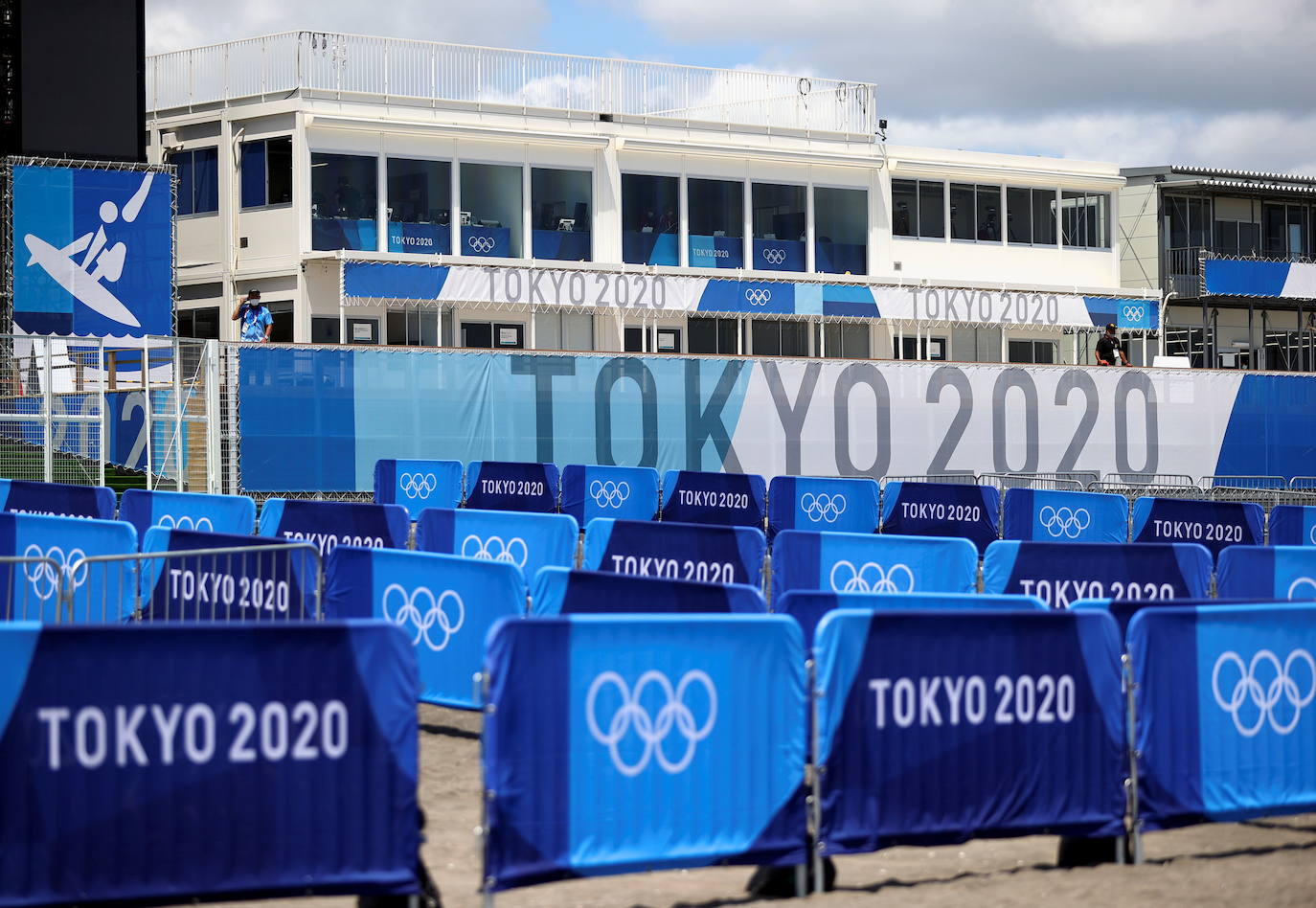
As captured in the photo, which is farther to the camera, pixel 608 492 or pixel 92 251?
pixel 92 251

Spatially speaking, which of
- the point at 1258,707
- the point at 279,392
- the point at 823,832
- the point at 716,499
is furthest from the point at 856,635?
the point at 279,392

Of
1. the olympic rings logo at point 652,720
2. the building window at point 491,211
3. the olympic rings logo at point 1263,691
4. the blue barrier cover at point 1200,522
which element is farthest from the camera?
the building window at point 491,211

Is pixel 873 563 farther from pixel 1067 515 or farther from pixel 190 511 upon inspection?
pixel 1067 515

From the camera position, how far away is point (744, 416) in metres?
28.1

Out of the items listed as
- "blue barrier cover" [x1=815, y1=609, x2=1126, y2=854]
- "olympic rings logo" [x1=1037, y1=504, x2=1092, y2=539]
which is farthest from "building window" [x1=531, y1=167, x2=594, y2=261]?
"blue barrier cover" [x1=815, y1=609, x2=1126, y2=854]

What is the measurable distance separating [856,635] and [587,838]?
1532 millimetres

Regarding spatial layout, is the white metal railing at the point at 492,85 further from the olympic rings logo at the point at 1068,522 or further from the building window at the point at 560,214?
the olympic rings logo at the point at 1068,522

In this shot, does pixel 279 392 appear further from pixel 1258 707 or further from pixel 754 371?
pixel 1258 707

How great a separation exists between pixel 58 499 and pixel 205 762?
40.4 feet

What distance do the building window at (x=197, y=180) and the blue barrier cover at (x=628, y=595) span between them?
1380 inches

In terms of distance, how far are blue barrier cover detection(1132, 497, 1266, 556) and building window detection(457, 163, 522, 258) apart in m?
27.6

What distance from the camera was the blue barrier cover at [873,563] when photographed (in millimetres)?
12805

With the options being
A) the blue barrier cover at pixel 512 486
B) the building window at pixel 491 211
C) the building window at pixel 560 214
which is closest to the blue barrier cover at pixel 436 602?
the blue barrier cover at pixel 512 486

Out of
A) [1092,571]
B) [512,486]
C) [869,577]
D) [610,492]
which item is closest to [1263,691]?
[1092,571]
